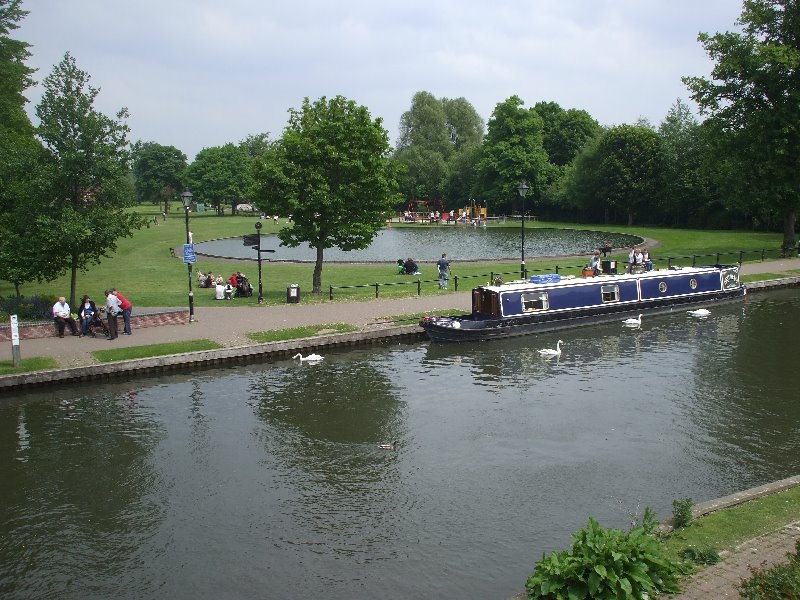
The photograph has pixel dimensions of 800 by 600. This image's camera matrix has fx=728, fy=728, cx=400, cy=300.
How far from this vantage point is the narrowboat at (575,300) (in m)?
28.1

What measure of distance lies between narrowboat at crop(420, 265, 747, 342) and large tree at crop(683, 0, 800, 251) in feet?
47.4

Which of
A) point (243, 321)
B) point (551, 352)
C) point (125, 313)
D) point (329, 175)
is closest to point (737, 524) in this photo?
point (551, 352)

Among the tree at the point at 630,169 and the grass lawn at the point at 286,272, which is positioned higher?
the tree at the point at 630,169

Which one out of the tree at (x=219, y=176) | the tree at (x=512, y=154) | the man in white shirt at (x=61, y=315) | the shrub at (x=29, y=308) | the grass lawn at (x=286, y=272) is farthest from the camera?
the tree at (x=219, y=176)

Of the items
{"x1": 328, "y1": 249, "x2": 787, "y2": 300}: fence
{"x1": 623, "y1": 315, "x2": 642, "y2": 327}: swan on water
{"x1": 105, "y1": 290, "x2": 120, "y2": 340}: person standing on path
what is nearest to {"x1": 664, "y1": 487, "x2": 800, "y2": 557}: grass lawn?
{"x1": 623, "y1": 315, "x2": 642, "y2": 327}: swan on water

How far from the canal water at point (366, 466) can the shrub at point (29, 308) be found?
23.8ft

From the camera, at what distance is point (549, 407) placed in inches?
779

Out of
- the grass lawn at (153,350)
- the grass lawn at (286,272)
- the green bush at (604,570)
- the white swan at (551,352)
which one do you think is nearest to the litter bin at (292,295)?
the grass lawn at (286,272)

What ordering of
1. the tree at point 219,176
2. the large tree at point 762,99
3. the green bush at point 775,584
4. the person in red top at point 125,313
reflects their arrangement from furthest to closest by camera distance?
the tree at point 219,176 → the large tree at point 762,99 → the person in red top at point 125,313 → the green bush at point 775,584

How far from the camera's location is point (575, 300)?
3038 cm

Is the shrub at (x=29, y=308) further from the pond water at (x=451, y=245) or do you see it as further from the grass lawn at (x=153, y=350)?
the pond water at (x=451, y=245)

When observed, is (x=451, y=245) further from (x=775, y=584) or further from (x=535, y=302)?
(x=775, y=584)

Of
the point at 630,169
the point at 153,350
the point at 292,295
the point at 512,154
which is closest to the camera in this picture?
the point at 153,350

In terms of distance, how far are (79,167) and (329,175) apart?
10.7 metres
